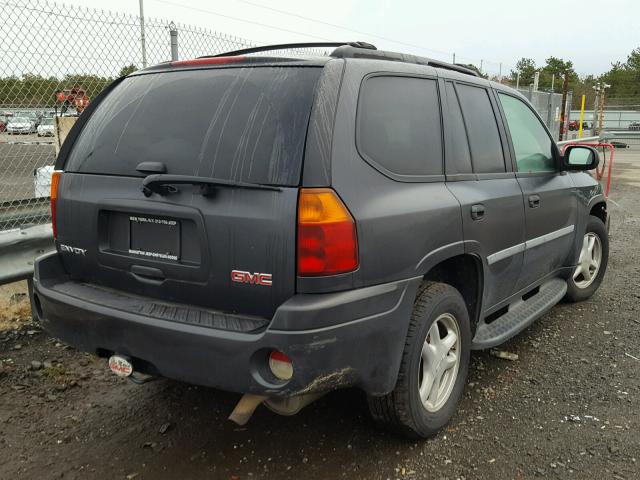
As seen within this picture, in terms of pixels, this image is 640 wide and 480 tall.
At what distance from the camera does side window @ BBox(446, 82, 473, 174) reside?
309 cm

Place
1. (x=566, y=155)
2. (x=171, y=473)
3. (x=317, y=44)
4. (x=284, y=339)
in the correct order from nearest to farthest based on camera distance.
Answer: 1. (x=284, y=339)
2. (x=171, y=473)
3. (x=317, y=44)
4. (x=566, y=155)

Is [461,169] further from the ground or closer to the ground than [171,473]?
further from the ground

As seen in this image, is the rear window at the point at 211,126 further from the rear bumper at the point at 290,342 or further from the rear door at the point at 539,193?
the rear door at the point at 539,193

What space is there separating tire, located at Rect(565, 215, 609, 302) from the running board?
46 cm

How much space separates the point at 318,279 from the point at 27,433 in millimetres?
1975

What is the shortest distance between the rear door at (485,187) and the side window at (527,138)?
257 millimetres

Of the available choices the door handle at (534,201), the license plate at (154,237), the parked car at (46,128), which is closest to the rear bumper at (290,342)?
the license plate at (154,237)

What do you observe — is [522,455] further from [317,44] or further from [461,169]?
[317,44]

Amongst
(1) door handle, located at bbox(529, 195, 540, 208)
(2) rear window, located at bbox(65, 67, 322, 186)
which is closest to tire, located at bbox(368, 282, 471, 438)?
(2) rear window, located at bbox(65, 67, 322, 186)

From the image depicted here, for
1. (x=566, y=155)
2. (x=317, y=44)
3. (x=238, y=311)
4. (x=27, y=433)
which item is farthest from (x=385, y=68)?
(x=27, y=433)

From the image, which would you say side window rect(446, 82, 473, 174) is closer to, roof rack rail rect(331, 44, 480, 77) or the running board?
roof rack rail rect(331, 44, 480, 77)

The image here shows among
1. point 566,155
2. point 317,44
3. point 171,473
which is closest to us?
point 171,473

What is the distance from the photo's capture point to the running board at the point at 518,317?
11.1 feet

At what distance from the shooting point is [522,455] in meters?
2.84
